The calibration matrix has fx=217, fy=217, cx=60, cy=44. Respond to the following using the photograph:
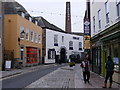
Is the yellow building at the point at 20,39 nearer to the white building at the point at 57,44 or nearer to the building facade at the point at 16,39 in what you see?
the building facade at the point at 16,39

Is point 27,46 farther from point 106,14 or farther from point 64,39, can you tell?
point 64,39

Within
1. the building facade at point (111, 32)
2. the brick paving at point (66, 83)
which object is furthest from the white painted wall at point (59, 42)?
the brick paving at point (66, 83)

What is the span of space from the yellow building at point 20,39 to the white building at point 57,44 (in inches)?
347

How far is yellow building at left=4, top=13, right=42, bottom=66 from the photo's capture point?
28031mm

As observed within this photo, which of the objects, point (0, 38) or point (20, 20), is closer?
point (0, 38)

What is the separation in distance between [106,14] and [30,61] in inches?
795

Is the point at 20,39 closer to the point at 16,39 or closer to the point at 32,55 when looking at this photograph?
the point at 16,39

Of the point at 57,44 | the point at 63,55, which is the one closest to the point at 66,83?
the point at 57,44

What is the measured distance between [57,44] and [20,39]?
71.0 feet

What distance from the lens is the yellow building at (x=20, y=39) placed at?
1104 inches

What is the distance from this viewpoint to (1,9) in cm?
2462

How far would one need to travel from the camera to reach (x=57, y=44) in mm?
50344

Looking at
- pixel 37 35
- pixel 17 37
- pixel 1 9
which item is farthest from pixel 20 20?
pixel 37 35

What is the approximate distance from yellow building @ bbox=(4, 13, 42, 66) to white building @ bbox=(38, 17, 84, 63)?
8.82 meters
